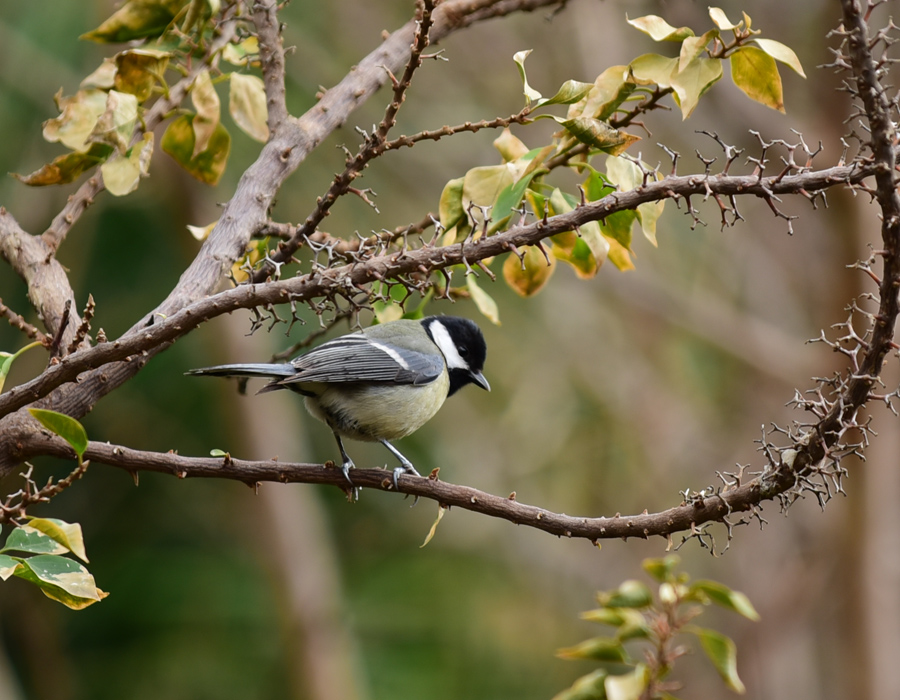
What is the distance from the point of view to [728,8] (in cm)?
770

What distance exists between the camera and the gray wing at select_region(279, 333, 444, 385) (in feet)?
10.3

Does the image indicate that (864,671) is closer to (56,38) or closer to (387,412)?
(387,412)

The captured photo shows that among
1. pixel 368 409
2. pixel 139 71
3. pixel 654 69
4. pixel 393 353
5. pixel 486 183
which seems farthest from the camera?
pixel 393 353

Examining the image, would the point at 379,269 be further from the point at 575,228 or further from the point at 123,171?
the point at 123,171

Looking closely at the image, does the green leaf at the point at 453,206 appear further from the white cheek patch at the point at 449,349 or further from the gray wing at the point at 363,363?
the white cheek patch at the point at 449,349

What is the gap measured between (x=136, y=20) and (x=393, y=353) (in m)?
1.57

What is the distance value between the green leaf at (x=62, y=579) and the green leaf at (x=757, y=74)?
1752 millimetres

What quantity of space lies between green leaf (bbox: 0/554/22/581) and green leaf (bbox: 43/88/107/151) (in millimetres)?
1172

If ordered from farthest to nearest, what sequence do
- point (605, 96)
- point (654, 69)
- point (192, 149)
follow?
point (192, 149) < point (605, 96) < point (654, 69)

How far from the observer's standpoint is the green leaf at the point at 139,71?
233 cm

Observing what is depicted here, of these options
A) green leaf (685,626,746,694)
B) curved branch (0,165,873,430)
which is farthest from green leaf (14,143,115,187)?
green leaf (685,626,746,694)

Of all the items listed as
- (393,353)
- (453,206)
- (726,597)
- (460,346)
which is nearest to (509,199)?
(453,206)

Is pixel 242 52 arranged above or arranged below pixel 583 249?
above

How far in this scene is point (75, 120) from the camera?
2277mm
